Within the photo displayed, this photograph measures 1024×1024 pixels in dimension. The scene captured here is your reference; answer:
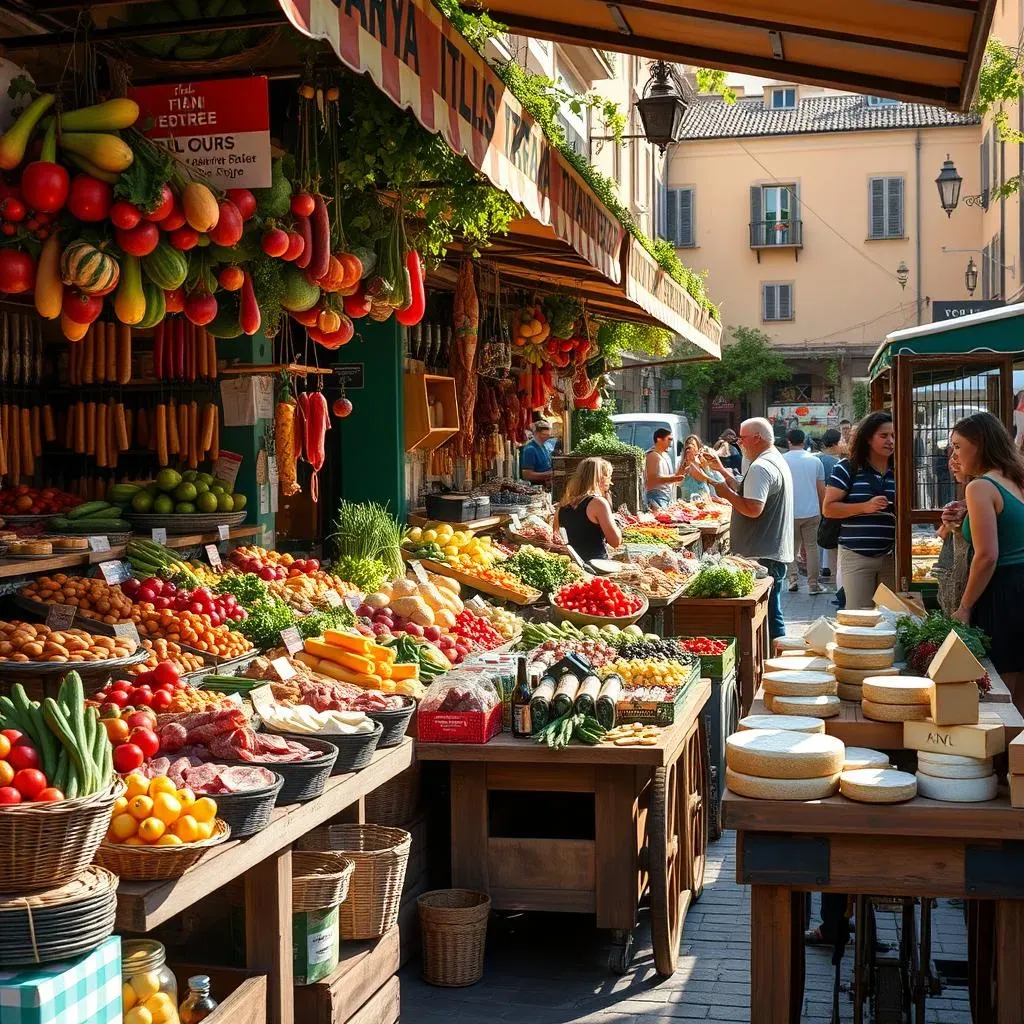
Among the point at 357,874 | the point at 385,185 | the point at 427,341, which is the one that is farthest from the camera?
the point at 427,341

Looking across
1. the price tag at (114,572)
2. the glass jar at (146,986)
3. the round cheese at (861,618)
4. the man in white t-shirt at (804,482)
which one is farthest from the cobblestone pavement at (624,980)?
the man in white t-shirt at (804,482)

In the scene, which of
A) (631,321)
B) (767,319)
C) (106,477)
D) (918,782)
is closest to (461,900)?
(918,782)

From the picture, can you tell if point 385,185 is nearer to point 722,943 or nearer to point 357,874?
point 357,874

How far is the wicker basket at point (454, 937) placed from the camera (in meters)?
4.92

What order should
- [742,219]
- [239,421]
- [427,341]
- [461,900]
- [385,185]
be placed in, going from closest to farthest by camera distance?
1. [461,900]
2. [385,185]
3. [239,421]
4. [427,341]
5. [742,219]

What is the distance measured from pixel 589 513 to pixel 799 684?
526 cm

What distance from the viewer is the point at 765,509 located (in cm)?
998

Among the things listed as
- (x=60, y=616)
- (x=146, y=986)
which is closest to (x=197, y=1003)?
(x=146, y=986)

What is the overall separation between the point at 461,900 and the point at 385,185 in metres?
2.83

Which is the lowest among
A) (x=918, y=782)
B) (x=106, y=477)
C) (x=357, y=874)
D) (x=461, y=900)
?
(x=461, y=900)

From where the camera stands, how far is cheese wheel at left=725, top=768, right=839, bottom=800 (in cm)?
360

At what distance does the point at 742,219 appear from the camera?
3762cm

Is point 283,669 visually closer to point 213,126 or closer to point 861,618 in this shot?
point 213,126

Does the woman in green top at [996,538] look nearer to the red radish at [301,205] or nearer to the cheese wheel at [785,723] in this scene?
the cheese wheel at [785,723]
